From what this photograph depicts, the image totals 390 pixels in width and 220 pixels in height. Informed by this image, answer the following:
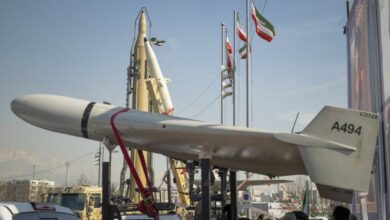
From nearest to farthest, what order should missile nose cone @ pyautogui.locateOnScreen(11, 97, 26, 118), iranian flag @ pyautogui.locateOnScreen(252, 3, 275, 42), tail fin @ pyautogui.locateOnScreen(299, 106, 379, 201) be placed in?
tail fin @ pyautogui.locateOnScreen(299, 106, 379, 201) < missile nose cone @ pyautogui.locateOnScreen(11, 97, 26, 118) < iranian flag @ pyautogui.locateOnScreen(252, 3, 275, 42)

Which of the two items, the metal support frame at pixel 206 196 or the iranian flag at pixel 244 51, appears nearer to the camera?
the metal support frame at pixel 206 196

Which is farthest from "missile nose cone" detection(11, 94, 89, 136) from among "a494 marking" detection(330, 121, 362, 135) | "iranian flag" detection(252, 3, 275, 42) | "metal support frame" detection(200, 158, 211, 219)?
"iranian flag" detection(252, 3, 275, 42)

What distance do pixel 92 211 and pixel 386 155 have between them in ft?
40.1

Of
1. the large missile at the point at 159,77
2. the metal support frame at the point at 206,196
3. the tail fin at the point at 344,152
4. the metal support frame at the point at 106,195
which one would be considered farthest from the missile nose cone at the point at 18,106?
the large missile at the point at 159,77

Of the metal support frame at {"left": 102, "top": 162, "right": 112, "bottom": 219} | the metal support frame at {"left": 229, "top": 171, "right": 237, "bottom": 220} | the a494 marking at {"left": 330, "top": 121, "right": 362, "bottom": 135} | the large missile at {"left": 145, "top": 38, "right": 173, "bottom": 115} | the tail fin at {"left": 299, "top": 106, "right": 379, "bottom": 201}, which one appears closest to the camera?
the tail fin at {"left": 299, "top": 106, "right": 379, "bottom": 201}

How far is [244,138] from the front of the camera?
709 centimetres

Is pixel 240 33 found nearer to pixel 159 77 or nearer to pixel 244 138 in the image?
pixel 159 77

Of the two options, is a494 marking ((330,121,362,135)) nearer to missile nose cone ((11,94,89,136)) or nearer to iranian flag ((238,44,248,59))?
missile nose cone ((11,94,89,136))

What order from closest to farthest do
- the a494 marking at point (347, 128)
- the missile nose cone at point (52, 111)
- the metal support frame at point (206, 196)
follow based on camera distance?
the a494 marking at point (347, 128) → the metal support frame at point (206, 196) → the missile nose cone at point (52, 111)

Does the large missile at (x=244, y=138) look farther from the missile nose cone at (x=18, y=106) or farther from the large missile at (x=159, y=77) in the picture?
the large missile at (x=159, y=77)

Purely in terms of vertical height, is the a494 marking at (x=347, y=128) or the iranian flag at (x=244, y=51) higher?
the iranian flag at (x=244, y=51)

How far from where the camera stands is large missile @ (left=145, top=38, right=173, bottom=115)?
23734 millimetres

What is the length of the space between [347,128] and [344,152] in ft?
1.13

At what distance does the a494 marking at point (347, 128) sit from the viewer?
6.57m
